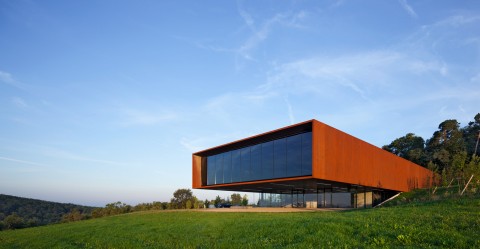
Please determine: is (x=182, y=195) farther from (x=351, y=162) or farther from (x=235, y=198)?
(x=351, y=162)

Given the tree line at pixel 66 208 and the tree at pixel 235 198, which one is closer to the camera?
the tree line at pixel 66 208

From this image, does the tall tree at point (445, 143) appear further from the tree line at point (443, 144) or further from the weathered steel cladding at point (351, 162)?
the weathered steel cladding at point (351, 162)

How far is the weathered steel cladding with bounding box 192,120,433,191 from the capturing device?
28.5 m

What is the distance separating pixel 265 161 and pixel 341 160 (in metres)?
7.22

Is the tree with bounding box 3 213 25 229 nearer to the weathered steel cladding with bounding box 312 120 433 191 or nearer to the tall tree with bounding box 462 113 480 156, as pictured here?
the weathered steel cladding with bounding box 312 120 433 191

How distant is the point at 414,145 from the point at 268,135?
165ft

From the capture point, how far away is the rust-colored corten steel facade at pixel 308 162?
95.2ft

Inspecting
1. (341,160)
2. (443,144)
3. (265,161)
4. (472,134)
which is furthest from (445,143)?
(265,161)

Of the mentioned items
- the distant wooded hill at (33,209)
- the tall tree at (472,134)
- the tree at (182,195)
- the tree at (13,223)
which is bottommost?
the distant wooded hill at (33,209)

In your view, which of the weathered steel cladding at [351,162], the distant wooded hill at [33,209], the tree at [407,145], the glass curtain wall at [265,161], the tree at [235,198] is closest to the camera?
the weathered steel cladding at [351,162]

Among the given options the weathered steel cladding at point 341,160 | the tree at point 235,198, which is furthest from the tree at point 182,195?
the weathered steel cladding at point 341,160

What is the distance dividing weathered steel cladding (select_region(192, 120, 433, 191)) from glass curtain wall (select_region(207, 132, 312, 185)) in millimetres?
714

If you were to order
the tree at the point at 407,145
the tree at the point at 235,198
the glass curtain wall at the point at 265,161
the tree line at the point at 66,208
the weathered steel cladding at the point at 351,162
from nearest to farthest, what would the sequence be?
the weathered steel cladding at the point at 351,162 < the glass curtain wall at the point at 265,161 < the tree line at the point at 66,208 < the tree at the point at 235,198 < the tree at the point at 407,145

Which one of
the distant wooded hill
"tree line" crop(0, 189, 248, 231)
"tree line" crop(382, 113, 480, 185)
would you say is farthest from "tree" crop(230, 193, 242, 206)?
the distant wooded hill
